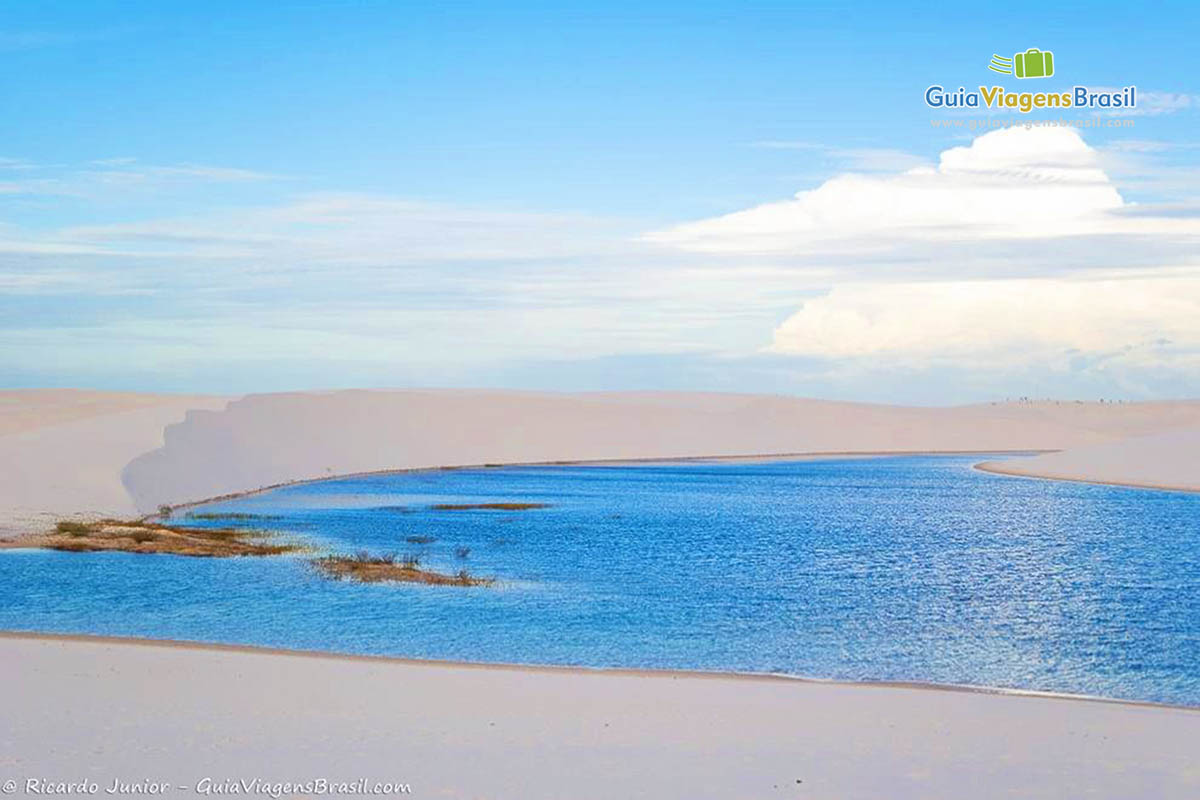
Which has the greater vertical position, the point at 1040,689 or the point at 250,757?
the point at 250,757

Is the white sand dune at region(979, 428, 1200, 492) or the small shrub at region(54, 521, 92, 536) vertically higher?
the small shrub at region(54, 521, 92, 536)

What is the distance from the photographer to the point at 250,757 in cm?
1150

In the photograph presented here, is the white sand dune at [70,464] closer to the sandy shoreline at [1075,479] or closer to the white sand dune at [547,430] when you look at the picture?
the white sand dune at [547,430]

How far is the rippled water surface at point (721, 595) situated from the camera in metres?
18.2

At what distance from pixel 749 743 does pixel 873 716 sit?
193 centimetres

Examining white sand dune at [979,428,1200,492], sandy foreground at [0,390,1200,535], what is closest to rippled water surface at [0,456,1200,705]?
sandy foreground at [0,390,1200,535]

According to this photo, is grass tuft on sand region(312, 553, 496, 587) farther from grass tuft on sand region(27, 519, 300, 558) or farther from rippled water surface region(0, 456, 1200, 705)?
grass tuft on sand region(27, 519, 300, 558)

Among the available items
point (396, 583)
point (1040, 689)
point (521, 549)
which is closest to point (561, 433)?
point (521, 549)

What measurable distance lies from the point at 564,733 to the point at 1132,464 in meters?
69.9

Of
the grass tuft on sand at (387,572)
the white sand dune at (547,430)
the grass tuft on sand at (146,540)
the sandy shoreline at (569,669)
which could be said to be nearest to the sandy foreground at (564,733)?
the sandy shoreline at (569,669)

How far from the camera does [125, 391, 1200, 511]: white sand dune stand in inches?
2896

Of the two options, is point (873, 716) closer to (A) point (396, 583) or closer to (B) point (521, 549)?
(A) point (396, 583)

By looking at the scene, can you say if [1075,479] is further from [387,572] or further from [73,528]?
[73,528]

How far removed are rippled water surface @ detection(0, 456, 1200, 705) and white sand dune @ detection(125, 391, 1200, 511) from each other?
68.8ft
